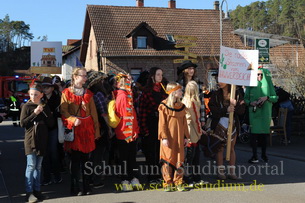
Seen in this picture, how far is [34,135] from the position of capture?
667 centimetres

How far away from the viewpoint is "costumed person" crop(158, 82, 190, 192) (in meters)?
7.15

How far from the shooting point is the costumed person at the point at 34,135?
6.66m

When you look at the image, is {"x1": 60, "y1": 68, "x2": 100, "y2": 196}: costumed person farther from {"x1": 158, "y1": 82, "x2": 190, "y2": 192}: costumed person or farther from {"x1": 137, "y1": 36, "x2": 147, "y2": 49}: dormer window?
{"x1": 137, "y1": 36, "x2": 147, "y2": 49}: dormer window

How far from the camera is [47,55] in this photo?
59.2 feet

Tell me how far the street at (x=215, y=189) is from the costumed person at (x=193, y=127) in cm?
32

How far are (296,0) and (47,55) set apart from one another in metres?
66.8

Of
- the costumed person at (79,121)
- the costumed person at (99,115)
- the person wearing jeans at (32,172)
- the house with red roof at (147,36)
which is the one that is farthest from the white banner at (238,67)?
the house with red roof at (147,36)

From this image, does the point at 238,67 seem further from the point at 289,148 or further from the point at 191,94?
the point at 289,148

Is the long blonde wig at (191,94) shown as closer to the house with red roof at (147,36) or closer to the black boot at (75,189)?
the black boot at (75,189)

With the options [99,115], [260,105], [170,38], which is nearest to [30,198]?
[99,115]

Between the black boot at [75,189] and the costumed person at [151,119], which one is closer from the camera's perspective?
the black boot at [75,189]

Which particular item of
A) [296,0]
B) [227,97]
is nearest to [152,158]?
[227,97]

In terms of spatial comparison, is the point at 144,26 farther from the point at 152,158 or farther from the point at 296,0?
the point at 296,0

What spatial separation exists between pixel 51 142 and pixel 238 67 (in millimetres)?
3664
